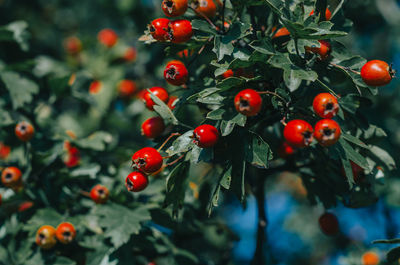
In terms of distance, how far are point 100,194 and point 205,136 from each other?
104cm

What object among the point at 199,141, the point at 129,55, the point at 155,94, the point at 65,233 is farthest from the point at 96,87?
the point at 199,141

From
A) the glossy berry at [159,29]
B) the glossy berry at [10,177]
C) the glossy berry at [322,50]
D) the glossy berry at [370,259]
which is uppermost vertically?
the glossy berry at [159,29]

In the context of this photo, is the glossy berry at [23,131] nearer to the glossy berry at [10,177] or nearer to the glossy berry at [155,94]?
the glossy berry at [10,177]

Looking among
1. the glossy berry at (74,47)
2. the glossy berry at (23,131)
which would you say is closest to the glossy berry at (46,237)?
the glossy berry at (23,131)

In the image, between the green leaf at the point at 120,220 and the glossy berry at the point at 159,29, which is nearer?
the glossy berry at the point at 159,29

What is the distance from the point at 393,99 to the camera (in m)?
4.52

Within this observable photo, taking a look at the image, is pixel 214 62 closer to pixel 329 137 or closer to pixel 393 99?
pixel 329 137

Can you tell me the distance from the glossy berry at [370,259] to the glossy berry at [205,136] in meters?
1.85

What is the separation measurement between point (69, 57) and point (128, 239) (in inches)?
127

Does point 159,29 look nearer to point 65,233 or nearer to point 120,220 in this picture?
point 120,220

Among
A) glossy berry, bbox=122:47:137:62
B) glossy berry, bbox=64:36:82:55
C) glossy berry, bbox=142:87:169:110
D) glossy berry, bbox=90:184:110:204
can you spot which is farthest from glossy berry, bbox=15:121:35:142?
glossy berry, bbox=64:36:82:55

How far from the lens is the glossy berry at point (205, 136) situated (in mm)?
1726

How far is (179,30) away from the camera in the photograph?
71.6 inches

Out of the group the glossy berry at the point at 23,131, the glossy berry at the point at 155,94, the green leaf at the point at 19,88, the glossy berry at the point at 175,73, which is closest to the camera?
the glossy berry at the point at 175,73
